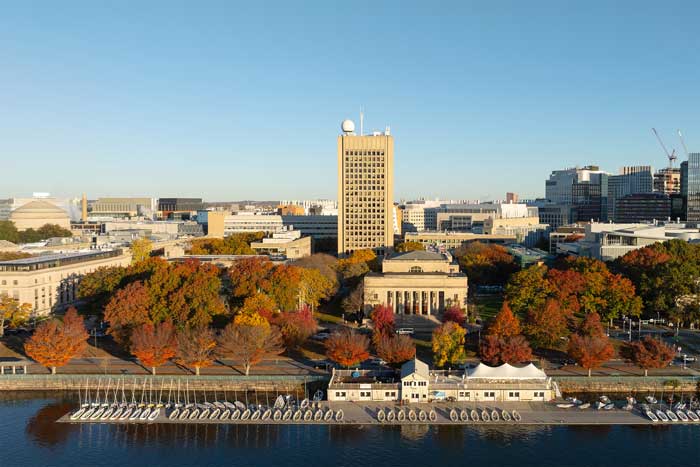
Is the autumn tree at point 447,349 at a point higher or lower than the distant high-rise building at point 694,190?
lower

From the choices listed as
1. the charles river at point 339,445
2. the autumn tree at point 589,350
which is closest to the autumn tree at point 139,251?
the charles river at point 339,445

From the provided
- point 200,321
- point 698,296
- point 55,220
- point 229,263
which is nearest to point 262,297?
point 200,321

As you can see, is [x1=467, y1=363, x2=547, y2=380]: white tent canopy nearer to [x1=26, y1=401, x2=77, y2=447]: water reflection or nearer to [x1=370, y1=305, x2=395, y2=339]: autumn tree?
[x1=370, y1=305, x2=395, y2=339]: autumn tree

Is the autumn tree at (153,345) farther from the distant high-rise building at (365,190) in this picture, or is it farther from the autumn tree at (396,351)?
the distant high-rise building at (365,190)

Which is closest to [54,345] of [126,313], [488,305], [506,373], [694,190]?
[126,313]

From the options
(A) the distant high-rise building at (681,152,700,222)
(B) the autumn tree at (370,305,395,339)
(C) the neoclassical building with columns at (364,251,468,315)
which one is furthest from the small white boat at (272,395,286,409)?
(A) the distant high-rise building at (681,152,700,222)

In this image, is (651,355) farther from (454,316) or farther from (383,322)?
(383,322)
